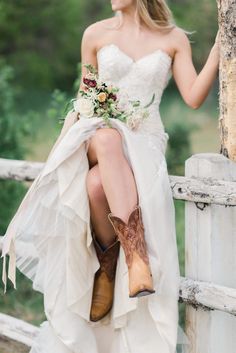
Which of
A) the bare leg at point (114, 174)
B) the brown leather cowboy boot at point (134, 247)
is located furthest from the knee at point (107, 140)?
the brown leather cowboy boot at point (134, 247)

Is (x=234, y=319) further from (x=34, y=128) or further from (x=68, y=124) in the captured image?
(x=34, y=128)

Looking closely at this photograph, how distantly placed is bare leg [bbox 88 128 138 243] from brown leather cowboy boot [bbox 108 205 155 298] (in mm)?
29

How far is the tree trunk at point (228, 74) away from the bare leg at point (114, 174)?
1.47 ft

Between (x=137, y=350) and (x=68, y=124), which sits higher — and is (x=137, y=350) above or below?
below

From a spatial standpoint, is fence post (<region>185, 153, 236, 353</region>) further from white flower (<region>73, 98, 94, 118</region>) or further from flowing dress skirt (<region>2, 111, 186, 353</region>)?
white flower (<region>73, 98, 94, 118</region>)

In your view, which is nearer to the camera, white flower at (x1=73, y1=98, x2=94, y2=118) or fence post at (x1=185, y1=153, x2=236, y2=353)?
fence post at (x1=185, y1=153, x2=236, y2=353)

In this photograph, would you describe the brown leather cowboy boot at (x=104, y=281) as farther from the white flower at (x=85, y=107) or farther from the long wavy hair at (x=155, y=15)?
the long wavy hair at (x=155, y=15)

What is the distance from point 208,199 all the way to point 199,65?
16.0m

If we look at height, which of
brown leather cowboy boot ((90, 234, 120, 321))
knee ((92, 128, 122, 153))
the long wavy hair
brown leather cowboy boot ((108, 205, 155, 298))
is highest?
the long wavy hair

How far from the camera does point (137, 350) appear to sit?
148 inches

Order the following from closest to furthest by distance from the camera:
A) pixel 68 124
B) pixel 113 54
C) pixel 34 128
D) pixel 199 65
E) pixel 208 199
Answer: pixel 208 199 → pixel 68 124 → pixel 113 54 → pixel 34 128 → pixel 199 65

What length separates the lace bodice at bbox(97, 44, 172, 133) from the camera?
423 cm

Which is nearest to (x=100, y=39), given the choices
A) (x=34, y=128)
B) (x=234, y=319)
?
(x=234, y=319)

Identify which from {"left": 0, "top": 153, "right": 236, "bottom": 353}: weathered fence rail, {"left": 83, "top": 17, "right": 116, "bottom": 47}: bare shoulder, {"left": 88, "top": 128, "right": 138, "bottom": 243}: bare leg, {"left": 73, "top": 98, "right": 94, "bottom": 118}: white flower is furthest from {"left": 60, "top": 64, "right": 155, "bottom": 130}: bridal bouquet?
{"left": 83, "top": 17, "right": 116, "bottom": 47}: bare shoulder
